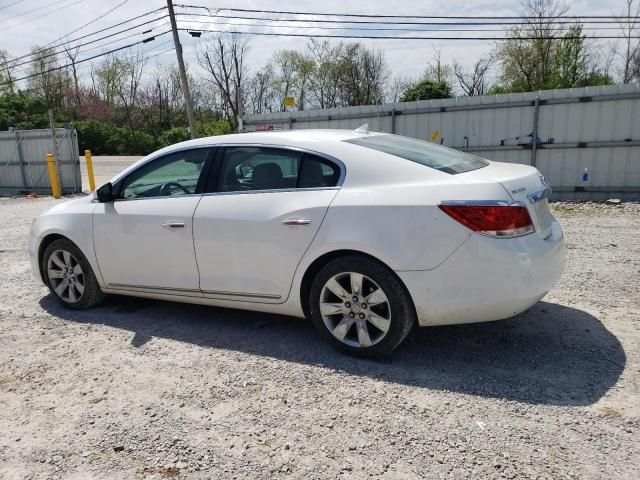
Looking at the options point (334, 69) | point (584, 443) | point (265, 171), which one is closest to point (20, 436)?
point (265, 171)

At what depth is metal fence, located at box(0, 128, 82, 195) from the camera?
15.9 m

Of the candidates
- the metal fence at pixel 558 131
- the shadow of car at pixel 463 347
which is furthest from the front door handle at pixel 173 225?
the metal fence at pixel 558 131

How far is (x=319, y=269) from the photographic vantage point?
3.51m

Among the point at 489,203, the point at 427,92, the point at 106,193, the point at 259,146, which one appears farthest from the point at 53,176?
the point at 427,92

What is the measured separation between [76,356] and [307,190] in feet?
7.05

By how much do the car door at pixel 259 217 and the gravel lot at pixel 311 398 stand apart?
1.69 ft

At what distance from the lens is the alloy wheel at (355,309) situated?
3.29 metres


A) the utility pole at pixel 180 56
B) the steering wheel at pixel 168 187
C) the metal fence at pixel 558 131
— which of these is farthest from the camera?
the utility pole at pixel 180 56

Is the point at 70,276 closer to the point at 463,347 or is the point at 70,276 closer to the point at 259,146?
the point at 259,146

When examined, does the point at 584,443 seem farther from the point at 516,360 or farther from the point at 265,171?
the point at 265,171

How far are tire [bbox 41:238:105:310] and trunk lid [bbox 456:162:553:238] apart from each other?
344 centimetres

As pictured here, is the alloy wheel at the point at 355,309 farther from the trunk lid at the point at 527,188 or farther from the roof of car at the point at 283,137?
the roof of car at the point at 283,137

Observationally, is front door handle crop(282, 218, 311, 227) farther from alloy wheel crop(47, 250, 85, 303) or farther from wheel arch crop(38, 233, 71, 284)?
wheel arch crop(38, 233, 71, 284)

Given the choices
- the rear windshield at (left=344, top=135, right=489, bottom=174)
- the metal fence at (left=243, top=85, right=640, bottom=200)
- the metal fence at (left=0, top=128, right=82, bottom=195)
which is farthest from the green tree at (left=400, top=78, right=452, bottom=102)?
the rear windshield at (left=344, top=135, right=489, bottom=174)
